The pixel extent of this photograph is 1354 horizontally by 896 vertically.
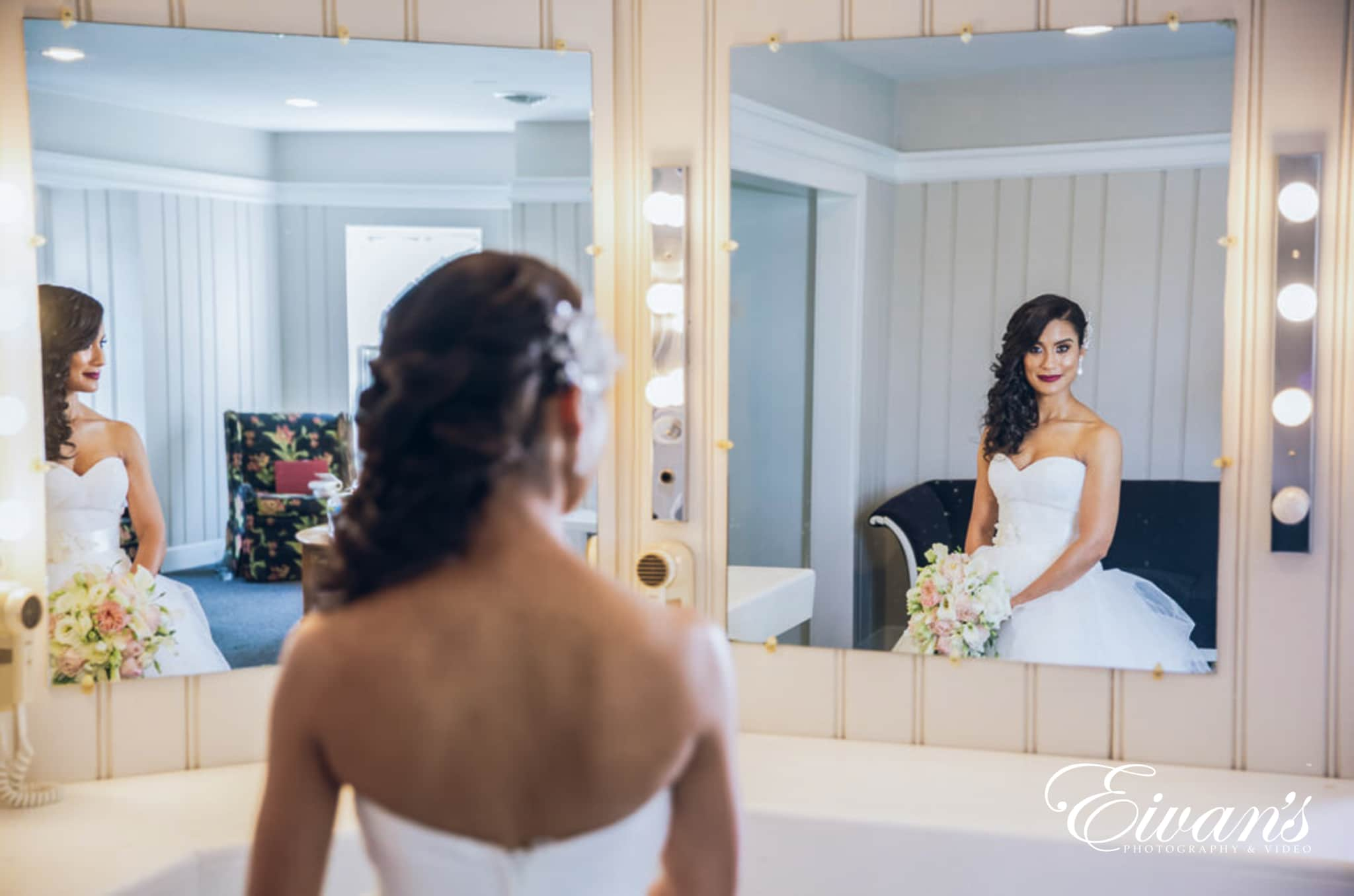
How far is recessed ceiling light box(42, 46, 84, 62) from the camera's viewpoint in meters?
1.63

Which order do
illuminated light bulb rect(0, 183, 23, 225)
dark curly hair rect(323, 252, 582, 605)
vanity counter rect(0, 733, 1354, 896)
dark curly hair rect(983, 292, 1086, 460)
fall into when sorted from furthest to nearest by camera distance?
dark curly hair rect(983, 292, 1086, 460) < illuminated light bulb rect(0, 183, 23, 225) < vanity counter rect(0, 733, 1354, 896) < dark curly hair rect(323, 252, 582, 605)

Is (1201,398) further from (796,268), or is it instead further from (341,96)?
(341,96)

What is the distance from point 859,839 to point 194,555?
3.37 ft

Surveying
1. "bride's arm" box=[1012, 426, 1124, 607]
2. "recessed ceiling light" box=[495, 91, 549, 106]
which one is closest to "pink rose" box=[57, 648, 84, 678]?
"recessed ceiling light" box=[495, 91, 549, 106]

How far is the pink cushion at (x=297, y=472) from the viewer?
1.77m

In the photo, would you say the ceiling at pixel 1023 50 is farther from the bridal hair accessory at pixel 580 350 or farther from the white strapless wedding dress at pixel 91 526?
the white strapless wedding dress at pixel 91 526

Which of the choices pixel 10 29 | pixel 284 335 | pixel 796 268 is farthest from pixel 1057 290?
pixel 10 29

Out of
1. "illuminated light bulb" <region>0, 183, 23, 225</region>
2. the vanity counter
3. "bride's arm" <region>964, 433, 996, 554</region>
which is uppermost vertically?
"illuminated light bulb" <region>0, 183, 23, 225</region>

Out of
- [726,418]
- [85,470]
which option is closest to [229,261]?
[85,470]

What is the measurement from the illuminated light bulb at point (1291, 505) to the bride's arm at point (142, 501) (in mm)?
1585

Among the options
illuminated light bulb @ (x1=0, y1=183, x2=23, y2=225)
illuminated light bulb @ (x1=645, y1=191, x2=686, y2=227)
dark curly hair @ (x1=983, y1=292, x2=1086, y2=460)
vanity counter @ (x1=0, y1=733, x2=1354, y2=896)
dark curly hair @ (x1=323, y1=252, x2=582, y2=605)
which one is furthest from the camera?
illuminated light bulb @ (x1=645, y1=191, x2=686, y2=227)

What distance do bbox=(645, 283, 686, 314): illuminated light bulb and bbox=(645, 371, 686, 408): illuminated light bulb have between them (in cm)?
→ 10

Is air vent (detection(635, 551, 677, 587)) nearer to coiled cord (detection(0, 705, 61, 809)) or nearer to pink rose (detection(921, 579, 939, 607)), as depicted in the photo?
pink rose (detection(921, 579, 939, 607))

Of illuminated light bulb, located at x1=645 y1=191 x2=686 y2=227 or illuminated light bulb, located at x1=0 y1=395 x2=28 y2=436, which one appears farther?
illuminated light bulb, located at x1=645 y1=191 x2=686 y2=227
